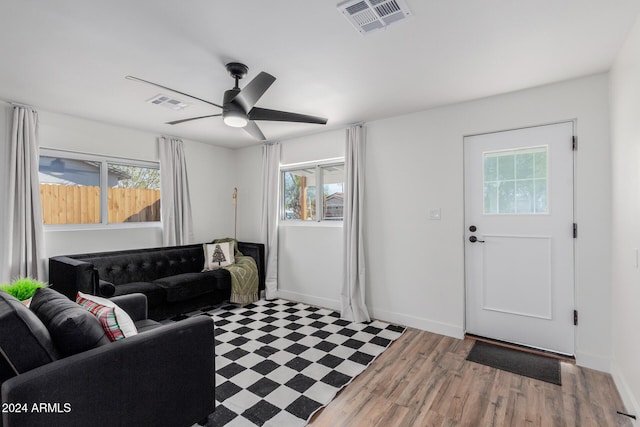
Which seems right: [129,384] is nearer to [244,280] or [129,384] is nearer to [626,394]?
[244,280]

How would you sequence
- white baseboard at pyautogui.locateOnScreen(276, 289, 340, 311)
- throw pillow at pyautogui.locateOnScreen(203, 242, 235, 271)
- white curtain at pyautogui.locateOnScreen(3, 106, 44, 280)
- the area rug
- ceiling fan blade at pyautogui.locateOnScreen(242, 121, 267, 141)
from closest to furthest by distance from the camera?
the area rug
ceiling fan blade at pyautogui.locateOnScreen(242, 121, 267, 141)
white curtain at pyautogui.locateOnScreen(3, 106, 44, 280)
white baseboard at pyautogui.locateOnScreen(276, 289, 340, 311)
throw pillow at pyautogui.locateOnScreen(203, 242, 235, 271)

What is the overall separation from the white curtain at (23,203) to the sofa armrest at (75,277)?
1.03 feet

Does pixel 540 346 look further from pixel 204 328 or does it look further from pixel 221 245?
pixel 221 245

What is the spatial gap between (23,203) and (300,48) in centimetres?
318

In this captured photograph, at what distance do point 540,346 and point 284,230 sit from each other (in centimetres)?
325

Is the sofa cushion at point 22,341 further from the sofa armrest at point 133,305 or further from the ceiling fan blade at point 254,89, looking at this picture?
the ceiling fan blade at point 254,89

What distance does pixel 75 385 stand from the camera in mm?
1320

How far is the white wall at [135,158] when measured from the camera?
3.44 metres

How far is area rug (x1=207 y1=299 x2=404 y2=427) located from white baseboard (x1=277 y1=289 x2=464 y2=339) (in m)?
0.13

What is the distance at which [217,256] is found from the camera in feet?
14.3

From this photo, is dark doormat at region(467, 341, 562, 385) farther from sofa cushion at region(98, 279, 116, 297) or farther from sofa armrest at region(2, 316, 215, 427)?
sofa cushion at region(98, 279, 116, 297)

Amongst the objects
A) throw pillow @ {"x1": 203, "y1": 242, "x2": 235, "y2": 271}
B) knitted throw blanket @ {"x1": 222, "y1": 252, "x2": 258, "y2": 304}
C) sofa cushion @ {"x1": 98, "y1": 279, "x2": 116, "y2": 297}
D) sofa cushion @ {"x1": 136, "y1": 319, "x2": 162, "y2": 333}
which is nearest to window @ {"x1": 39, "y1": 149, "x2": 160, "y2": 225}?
throw pillow @ {"x1": 203, "y1": 242, "x2": 235, "y2": 271}

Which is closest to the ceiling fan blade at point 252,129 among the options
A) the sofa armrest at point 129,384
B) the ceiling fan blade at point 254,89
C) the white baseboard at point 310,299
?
the ceiling fan blade at point 254,89

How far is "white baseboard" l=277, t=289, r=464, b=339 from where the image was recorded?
3.18m
